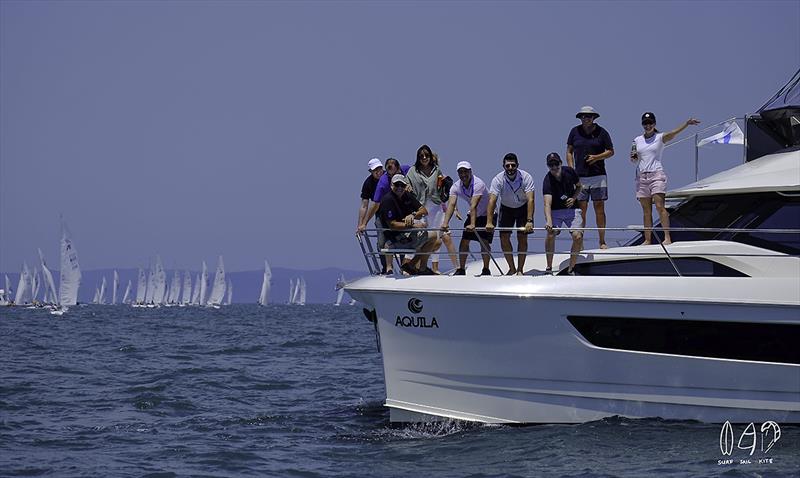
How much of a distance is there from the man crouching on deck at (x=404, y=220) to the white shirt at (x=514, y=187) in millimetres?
784

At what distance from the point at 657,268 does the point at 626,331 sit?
78 centimetres

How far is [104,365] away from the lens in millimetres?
21469

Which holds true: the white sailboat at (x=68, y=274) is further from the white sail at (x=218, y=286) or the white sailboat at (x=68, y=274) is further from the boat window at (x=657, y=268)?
the boat window at (x=657, y=268)

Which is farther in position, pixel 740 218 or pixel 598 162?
pixel 598 162

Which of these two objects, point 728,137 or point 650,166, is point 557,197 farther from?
point 728,137

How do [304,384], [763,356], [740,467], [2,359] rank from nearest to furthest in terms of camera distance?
[740,467]
[763,356]
[304,384]
[2,359]

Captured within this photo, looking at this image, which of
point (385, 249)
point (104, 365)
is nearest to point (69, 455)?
point (385, 249)

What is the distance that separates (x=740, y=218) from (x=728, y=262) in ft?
2.65

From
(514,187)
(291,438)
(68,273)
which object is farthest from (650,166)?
(68,273)

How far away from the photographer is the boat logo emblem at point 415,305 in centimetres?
1123

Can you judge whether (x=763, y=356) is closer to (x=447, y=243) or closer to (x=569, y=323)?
(x=569, y=323)

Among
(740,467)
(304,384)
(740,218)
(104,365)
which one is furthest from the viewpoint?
→ (104,365)

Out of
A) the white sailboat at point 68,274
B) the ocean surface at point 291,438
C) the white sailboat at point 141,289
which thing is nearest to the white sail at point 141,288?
the white sailboat at point 141,289

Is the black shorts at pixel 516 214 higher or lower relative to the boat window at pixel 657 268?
higher
